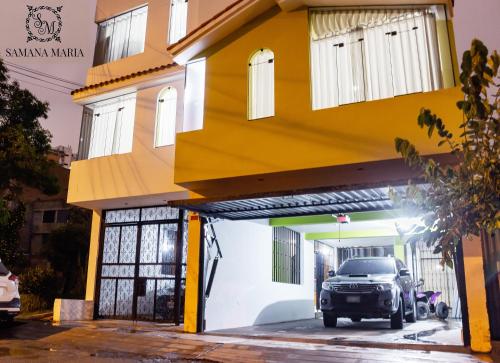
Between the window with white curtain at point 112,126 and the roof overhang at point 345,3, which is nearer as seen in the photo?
the roof overhang at point 345,3

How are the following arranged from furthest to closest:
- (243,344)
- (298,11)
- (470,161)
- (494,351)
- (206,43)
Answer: (206,43), (298,11), (243,344), (494,351), (470,161)

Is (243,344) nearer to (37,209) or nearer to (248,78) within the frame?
(248,78)

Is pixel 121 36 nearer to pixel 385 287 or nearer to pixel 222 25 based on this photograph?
pixel 222 25

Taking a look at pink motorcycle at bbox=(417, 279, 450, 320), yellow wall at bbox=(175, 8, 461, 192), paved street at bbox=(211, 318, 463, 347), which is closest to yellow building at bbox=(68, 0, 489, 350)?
yellow wall at bbox=(175, 8, 461, 192)

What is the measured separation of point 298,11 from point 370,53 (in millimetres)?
1829

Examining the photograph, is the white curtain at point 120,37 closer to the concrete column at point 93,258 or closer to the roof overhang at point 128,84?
the roof overhang at point 128,84

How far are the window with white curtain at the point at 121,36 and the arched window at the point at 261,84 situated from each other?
528 centimetres

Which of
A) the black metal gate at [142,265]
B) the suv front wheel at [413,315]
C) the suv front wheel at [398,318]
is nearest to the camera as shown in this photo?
the suv front wheel at [398,318]

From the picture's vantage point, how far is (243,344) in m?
8.78

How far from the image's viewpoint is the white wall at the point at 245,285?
37.1 feet

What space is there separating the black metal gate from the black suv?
3.99 meters

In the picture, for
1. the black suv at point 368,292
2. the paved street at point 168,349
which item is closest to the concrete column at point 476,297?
the paved street at point 168,349

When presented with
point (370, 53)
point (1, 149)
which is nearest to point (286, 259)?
point (370, 53)

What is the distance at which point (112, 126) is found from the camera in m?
13.6
